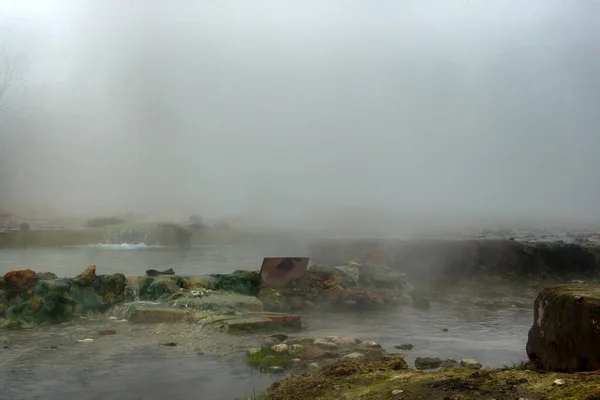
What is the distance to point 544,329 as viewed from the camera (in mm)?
4695

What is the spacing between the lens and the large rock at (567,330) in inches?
157

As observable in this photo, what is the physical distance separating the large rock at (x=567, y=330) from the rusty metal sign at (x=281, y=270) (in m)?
9.30

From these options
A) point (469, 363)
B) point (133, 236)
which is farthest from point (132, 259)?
point (469, 363)

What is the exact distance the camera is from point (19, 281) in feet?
36.6

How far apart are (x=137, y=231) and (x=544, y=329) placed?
3054 cm

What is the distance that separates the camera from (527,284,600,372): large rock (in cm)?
398

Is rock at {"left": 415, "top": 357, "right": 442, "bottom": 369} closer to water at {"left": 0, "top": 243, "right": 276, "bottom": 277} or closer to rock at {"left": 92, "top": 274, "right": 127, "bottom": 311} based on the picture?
rock at {"left": 92, "top": 274, "right": 127, "bottom": 311}

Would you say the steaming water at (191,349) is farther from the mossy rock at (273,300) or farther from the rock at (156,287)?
the rock at (156,287)

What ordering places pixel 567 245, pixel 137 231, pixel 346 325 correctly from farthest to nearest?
1. pixel 137 231
2. pixel 567 245
3. pixel 346 325

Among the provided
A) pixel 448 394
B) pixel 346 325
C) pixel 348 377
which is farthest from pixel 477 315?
pixel 448 394

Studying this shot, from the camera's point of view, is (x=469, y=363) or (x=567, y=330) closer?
(x=567, y=330)

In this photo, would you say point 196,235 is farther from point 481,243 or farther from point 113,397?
point 113,397

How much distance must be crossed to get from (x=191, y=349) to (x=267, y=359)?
1520 mm

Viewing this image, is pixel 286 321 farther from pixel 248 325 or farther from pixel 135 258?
pixel 135 258
